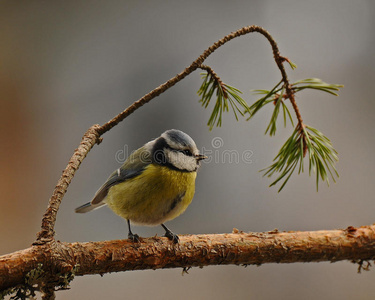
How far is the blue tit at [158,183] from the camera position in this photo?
3.62ft

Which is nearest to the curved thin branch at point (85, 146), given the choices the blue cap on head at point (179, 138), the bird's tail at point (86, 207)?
the blue cap on head at point (179, 138)

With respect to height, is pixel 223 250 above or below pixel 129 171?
below

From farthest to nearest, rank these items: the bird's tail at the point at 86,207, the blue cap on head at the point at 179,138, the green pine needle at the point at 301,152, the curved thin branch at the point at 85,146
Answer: the bird's tail at the point at 86,207 < the blue cap on head at the point at 179,138 < the green pine needle at the point at 301,152 < the curved thin branch at the point at 85,146

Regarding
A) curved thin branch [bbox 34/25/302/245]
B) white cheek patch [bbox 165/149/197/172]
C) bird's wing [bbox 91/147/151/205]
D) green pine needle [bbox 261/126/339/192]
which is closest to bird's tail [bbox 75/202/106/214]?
bird's wing [bbox 91/147/151/205]

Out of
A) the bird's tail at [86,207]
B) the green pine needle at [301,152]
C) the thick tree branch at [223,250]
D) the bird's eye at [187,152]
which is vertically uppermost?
the bird's eye at [187,152]

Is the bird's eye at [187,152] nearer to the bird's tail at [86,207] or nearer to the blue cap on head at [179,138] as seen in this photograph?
the blue cap on head at [179,138]

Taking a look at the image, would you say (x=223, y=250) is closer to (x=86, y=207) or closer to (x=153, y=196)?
(x=153, y=196)

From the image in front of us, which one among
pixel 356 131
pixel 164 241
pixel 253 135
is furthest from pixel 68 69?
pixel 356 131

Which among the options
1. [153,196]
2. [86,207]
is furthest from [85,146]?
[86,207]

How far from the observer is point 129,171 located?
119cm

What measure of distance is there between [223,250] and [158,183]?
0.95ft

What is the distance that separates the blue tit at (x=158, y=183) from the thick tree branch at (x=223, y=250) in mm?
161

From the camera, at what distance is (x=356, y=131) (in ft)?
6.02

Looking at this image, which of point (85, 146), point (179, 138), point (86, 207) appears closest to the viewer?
point (85, 146)
